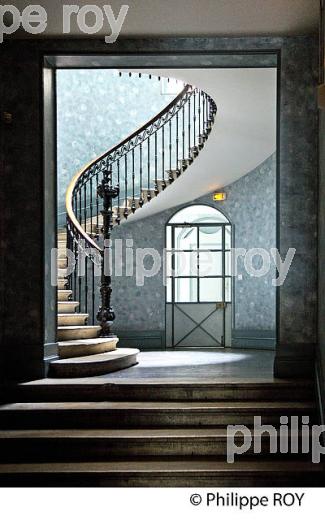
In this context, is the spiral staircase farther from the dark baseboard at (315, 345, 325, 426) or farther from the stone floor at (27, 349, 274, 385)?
the dark baseboard at (315, 345, 325, 426)

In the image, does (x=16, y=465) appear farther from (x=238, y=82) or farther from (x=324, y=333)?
(x=238, y=82)

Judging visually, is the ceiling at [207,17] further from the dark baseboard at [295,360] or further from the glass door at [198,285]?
the glass door at [198,285]

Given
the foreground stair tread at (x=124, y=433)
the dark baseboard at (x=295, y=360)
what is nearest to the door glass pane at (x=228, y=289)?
the dark baseboard at (x=295, y=360)

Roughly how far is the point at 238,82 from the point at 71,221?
2.79m

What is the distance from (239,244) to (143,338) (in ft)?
6.72

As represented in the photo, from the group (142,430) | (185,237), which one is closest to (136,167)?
(185,237)

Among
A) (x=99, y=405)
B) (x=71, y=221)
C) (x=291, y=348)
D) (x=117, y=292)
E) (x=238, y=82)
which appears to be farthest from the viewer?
(x=117, y=292)

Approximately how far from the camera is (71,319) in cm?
876

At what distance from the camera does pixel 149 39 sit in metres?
7.20

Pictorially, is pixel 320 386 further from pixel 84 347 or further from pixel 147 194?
pixel 147 194

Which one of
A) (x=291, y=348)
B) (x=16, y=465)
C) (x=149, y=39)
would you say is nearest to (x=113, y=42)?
(x=149, y=39)

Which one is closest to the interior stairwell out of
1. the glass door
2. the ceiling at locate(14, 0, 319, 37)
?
the ceiling at locate(14, 0, 319, 37)

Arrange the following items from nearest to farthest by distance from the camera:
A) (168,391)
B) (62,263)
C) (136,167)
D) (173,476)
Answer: (173,476) → (168,391) → (62,263) → (136,167)

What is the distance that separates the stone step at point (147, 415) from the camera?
20.4 feet
